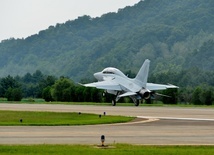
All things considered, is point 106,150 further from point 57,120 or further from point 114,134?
point 57,120

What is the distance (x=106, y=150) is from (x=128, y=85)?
66.4 meters

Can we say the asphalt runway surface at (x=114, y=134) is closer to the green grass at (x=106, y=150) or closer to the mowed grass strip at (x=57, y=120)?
the green grass at (x=106, y=150)

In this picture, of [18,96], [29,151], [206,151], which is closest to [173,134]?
[206,151]

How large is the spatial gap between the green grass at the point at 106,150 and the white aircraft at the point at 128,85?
59408 mm

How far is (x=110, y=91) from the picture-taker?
100 meters

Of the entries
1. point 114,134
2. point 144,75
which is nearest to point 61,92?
point 144,75

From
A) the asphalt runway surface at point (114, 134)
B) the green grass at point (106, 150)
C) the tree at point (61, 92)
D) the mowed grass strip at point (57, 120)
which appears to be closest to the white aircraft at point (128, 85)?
the tree at point (61, 92)

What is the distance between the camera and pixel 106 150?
1184 inches

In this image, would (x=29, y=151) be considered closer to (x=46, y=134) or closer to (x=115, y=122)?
(x=46, y=134)

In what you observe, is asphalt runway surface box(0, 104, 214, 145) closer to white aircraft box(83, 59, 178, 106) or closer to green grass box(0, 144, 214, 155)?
green grass box(0, 144, 214, 155)

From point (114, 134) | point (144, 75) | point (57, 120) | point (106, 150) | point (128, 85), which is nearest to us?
point (106, 150)

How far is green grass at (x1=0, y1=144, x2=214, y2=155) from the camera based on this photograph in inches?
1147

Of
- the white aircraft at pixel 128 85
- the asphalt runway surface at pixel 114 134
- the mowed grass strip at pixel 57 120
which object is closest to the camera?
the asphalt runway surface at pixel 114 134

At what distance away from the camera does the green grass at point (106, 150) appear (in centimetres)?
2914
